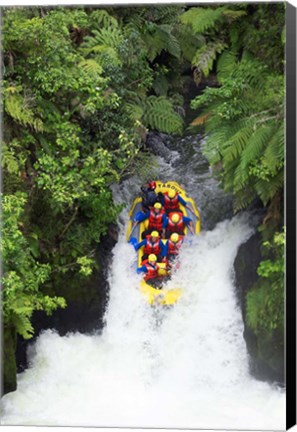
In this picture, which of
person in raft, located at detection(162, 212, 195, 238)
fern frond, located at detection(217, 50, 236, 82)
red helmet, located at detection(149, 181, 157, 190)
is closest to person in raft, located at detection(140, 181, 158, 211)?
red helmet, located at detection(149, 181, 157, 190)

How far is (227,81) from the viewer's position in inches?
372

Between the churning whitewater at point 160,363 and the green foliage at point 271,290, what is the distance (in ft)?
0.68

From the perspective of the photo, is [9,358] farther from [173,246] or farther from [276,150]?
[276,150]

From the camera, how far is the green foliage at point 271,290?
30.0 feet

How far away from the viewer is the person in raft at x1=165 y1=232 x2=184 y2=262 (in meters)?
9.55

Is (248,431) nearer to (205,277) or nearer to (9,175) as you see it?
(205,277)

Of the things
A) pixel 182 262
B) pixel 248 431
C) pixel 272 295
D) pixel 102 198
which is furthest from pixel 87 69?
pixel 248 431

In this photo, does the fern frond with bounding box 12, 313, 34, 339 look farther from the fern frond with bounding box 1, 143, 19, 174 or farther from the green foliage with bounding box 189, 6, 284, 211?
the green foliage with bounding box 189, 6, 284, 211

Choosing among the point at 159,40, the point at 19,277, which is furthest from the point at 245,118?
the point at 19,277

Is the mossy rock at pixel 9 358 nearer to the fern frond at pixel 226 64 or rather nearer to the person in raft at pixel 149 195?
the person in raft at pixel 149 195

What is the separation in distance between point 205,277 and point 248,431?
4.23 ft

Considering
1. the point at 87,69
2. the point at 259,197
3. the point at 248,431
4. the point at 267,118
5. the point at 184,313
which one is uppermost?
the point at 87,69

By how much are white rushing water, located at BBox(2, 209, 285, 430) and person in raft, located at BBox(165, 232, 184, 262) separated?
70 mm

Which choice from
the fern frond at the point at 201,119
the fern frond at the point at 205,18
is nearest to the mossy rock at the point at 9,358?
the fern frond at the point at 201,119
